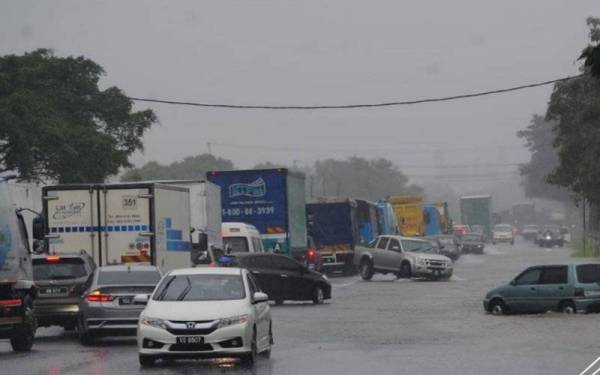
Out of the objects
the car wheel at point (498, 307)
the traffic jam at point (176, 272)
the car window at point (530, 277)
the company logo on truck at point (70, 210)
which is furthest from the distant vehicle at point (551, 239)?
the company logo on truck at point (70, 210)

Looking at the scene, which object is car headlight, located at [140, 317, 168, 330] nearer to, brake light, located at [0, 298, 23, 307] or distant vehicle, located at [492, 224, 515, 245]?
brake light, located at [0, 298, 23, 307]

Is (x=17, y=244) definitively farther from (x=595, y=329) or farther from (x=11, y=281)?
(x=595, y=329)

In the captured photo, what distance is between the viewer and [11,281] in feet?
69.8

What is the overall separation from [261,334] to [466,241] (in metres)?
73.2

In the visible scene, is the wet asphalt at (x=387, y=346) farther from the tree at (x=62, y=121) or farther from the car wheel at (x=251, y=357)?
the tree at (x=62, y=121)

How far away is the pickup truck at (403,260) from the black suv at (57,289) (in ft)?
89.2

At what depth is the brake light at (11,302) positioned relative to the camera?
21203 mm

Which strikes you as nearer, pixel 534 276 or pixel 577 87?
pixel 534 276

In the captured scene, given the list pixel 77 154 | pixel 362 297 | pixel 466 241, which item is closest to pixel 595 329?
pixel 362 297

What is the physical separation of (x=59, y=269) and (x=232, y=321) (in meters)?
8.25

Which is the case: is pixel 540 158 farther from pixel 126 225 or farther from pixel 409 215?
pixel 126 225

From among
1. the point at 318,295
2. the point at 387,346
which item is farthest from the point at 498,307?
the point at 387,346

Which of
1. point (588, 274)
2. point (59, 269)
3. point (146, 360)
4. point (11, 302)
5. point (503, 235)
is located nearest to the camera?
point (146, 360)

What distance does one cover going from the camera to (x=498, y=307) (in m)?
31.0
